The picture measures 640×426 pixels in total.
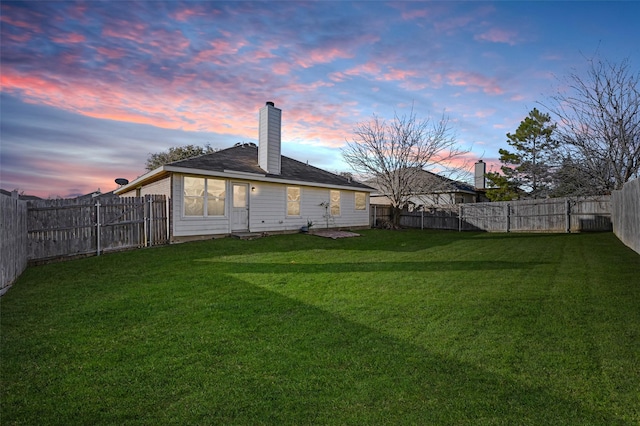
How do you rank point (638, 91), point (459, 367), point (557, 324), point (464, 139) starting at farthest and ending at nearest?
point (464, 139), point (638, 91), point (557, 324), point (459, 367)

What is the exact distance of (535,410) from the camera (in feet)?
7.06

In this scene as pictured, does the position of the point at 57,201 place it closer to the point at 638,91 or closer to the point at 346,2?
the point at 346,2

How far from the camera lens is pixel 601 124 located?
12.8 meters

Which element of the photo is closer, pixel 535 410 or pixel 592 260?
pixel 535 410

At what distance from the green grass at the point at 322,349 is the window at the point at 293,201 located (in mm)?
8329

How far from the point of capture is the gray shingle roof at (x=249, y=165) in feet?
38.5

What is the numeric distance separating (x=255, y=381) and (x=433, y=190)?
785 inches

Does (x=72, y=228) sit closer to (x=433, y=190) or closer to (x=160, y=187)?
(x=160, y=187)

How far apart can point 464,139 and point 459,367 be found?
1854cm

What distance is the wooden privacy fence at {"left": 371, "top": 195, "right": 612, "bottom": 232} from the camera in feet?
50.5

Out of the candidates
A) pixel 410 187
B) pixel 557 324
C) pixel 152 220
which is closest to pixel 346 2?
pixel 152 220

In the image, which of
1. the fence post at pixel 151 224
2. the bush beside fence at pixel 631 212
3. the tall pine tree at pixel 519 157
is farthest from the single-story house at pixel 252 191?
the tall pine tree at pixel 519 157

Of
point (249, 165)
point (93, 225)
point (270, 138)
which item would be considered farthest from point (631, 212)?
point (93, 225)

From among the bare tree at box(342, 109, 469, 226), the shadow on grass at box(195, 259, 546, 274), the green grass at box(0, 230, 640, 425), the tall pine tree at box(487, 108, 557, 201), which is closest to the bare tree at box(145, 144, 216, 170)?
the bare tree at box(342, 109, 469, 226)
